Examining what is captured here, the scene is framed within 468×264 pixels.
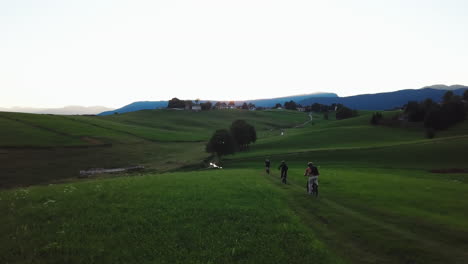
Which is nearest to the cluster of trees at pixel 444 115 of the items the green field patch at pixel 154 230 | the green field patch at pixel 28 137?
the green field patch at pixel 154 230

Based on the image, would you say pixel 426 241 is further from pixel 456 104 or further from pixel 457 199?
pixel 456 104

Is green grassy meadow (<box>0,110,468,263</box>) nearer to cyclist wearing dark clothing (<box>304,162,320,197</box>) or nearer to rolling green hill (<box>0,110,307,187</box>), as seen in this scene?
cyclist wearing dark clothing (<box>304,162,320,197</box>)

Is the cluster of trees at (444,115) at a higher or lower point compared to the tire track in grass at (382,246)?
higher

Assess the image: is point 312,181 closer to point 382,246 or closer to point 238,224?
point 382,246

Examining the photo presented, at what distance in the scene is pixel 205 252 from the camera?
1283 cm

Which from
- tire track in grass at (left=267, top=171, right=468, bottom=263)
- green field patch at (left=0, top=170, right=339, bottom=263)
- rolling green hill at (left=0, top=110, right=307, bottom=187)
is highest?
green field patch at (left=0, top=170, right=339, bottom=263)

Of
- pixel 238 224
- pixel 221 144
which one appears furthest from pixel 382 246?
pixel 221 144

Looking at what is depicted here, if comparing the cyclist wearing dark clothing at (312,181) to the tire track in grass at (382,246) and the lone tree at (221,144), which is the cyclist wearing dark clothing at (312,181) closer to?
the tire track in grass at (382,246)

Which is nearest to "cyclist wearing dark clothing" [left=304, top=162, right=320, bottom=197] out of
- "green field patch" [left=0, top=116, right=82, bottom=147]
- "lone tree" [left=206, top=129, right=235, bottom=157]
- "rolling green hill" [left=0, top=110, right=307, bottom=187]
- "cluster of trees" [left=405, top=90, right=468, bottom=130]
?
"rolling green hill" [left=0, top=110, right=307, bottom=187]

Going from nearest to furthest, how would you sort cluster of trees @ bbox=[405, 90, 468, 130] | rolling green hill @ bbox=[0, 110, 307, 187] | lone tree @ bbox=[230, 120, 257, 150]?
rolling green hill @ bbox=[0, 110, 307, 187] → lone tree @ bbox=[230, 120, 257, 150] → cluster of trees @ bbox=[405, 90, 468, 130]

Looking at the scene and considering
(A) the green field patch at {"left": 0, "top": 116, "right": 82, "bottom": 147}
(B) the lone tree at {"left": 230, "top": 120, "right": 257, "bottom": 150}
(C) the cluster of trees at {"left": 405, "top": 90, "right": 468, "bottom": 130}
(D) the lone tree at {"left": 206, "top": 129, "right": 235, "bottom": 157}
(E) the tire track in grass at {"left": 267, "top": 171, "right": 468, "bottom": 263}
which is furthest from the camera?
(C) the cluster of trees at {"left": 405, "top": 90, "right": 468, "bottom": 130}

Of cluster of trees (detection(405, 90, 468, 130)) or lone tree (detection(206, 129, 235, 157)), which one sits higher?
cluster of trees (detection(405, 90, 468, 130))

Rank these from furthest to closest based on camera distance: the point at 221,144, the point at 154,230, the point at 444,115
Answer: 1. the point at 444,115
2. the point at 221,144
3. the point at 154,230

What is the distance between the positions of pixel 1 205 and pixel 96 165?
55.8 m
